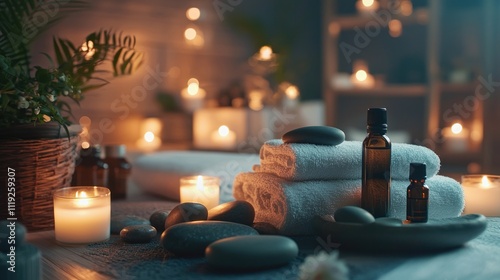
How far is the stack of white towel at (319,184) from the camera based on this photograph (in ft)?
3.39

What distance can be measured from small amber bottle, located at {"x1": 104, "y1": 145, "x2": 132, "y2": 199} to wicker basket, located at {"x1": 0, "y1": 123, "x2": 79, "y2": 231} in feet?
0.93

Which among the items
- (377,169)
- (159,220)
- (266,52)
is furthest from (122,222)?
(266,52)

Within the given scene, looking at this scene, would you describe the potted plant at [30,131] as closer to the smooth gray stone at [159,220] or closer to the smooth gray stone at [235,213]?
the smooth gray stone at [159,220]

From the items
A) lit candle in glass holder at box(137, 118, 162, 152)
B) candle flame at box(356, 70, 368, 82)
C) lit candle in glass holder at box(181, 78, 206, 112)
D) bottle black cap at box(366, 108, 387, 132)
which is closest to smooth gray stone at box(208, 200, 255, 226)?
bottle black cap at box(366, 108, 387, 132)

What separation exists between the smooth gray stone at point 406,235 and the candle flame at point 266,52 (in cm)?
221

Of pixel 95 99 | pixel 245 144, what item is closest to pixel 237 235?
pixel 245 144

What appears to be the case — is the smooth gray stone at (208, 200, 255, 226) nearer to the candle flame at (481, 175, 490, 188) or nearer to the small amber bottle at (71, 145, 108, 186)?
the small amber bottle at (71, 145, 108, 186)

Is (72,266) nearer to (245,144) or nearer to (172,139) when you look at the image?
(245,144)

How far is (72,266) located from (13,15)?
0.59 metres

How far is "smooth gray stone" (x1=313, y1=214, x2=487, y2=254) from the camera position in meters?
0.89

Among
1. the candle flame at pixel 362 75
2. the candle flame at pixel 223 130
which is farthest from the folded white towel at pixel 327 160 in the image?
the candle flame at pixel 362 75

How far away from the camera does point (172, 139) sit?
289cm

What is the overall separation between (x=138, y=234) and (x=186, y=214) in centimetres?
9

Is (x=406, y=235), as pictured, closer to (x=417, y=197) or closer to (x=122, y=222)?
(x=417, y=197)
